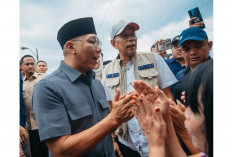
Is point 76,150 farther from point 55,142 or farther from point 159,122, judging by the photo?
point 159,122

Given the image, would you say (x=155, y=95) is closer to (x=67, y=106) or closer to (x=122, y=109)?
(x=122, y=109)

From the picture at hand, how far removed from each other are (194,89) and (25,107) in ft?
9.79

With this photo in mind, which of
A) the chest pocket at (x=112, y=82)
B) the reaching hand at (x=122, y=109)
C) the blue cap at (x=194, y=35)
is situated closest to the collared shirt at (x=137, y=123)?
the chest pocket at (x=112, y=82)

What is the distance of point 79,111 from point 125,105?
36 cm

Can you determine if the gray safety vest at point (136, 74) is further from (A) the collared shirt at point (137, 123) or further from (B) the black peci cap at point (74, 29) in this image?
(B) the black peci cap at point (74, 29)

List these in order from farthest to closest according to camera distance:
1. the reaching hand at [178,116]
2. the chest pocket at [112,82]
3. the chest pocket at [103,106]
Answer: the chest pocket at [112,82], the chest pocket at [103,106], the reaching hand at [178,116]

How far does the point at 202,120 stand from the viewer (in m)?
0.74

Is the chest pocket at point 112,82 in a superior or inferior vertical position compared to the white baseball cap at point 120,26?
inferior

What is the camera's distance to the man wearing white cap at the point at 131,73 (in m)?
1.95

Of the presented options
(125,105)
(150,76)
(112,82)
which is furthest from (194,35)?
(125,105)

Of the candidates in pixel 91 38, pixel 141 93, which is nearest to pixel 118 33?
pixel 91 38

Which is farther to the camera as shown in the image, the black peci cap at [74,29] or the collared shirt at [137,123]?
the collared shirt at [137,123]

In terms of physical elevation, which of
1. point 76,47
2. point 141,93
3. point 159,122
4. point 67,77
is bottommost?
point 159,122

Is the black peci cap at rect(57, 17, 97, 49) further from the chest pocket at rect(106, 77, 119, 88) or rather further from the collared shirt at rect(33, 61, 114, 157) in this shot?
the chest pocket at rect(106, 77, 119, 88)
